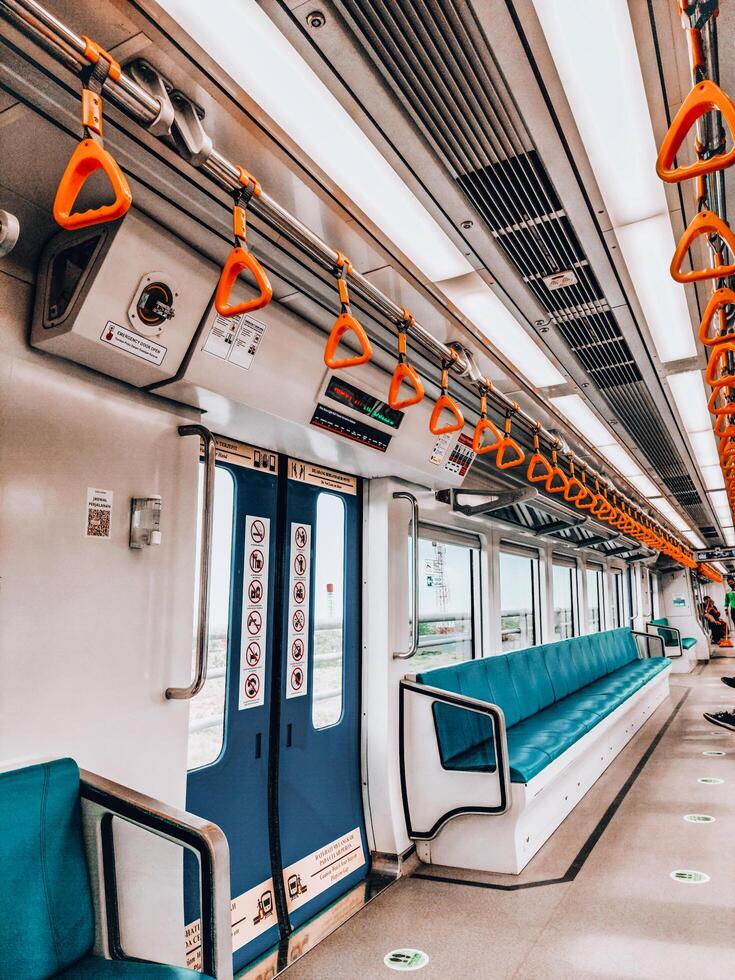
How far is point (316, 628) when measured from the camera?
149 inches

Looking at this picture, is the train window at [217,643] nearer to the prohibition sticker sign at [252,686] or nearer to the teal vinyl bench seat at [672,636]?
the prohibition sticker sign at [252,686]

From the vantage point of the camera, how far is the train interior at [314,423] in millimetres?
1638

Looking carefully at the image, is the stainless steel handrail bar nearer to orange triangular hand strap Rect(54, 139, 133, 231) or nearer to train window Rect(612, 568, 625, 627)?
orange triangular hand strap Rect(54, 139, 133, 231)

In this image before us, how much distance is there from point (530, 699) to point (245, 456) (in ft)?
12.5

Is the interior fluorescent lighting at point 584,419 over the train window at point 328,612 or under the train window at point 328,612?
over

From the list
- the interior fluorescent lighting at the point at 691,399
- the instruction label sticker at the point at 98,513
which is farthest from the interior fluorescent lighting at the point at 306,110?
the interior fluorescent lighting at the point at 691,399

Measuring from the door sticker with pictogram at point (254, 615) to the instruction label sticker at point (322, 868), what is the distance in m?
0.88

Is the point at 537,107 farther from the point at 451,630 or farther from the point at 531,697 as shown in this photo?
the point at 531,697

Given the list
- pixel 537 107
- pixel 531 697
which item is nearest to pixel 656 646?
pixel 531 697

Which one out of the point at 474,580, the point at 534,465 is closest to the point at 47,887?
the point at 534,465

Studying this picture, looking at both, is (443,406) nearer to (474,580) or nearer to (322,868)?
(322,868)

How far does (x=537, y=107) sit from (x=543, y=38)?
8.0 inches

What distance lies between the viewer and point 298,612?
360 centimetres

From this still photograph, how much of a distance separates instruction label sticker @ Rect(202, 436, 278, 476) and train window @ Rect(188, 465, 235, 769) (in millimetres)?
72
